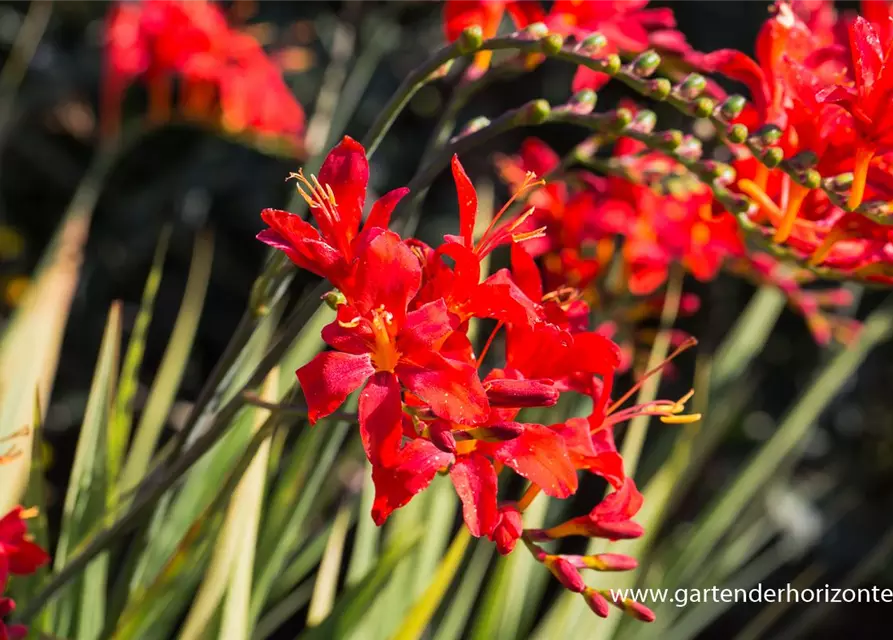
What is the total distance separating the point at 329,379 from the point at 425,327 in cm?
6

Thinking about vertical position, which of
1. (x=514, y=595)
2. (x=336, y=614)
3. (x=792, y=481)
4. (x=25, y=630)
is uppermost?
(x=25, y=630)

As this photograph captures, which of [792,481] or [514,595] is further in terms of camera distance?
[792,481]

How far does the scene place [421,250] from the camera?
55 cm

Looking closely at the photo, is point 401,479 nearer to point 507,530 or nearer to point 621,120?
point 507,530

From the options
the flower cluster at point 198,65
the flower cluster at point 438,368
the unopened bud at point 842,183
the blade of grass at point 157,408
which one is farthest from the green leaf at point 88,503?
the flower cluster at point 198,65

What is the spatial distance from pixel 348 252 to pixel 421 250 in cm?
7

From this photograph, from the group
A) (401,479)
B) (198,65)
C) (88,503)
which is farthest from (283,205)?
(401,479)

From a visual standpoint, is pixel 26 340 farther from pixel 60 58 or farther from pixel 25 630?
pixel 60 58

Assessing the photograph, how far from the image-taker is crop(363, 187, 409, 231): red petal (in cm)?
48

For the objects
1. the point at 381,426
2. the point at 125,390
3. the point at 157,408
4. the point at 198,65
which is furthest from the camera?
the point at 198,65

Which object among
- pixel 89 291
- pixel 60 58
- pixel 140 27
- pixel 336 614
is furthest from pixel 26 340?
pixel 60 58

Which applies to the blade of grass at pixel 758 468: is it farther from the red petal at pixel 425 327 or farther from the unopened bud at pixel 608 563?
the red petal at pixel 425 327

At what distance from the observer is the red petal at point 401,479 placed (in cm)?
45

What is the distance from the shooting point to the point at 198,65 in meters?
1.50
